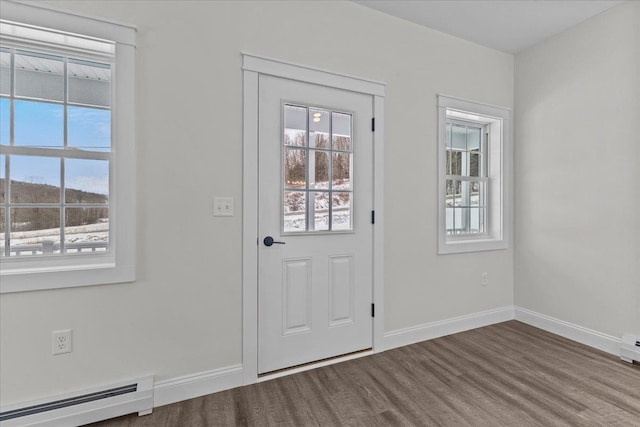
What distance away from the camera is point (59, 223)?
188 centimetres

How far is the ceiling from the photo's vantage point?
2586mm

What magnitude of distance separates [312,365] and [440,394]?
3.00 ft

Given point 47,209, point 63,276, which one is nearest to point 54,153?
point 47,209

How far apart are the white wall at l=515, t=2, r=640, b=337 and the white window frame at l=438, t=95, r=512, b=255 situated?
0.13m

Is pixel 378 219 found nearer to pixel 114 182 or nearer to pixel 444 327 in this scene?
pixel 444 327

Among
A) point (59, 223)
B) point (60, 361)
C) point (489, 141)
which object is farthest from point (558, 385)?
point (59, 223)

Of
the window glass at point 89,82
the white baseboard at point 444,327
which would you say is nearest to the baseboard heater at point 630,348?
the white baseboard at point 444,327

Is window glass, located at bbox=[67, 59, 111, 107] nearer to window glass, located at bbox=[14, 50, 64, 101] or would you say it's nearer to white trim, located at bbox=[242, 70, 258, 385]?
window glass, located at bbox=[14, 50, 64, 101]

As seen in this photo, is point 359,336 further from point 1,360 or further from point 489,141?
point 489,141

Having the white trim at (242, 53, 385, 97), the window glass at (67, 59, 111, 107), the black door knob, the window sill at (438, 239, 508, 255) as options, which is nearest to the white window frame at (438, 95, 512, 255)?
the window sill at (438, 239, 508, 255)

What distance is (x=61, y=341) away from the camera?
1772mm

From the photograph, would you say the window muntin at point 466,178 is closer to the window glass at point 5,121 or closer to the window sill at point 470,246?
the window sill at point 470,246

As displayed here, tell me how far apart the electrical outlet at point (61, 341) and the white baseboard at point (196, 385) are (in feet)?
1.80

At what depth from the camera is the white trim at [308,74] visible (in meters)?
2.21
